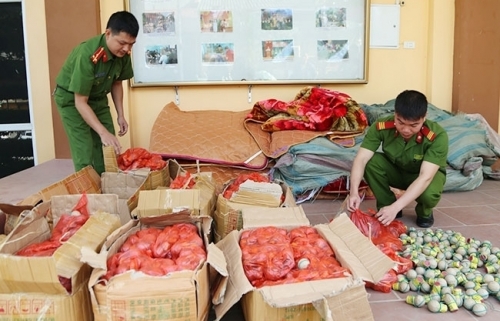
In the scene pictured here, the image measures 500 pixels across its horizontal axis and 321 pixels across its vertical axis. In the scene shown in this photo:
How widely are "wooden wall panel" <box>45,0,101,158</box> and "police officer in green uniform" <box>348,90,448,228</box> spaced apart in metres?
2.66

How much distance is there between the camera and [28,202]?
2.08 meters

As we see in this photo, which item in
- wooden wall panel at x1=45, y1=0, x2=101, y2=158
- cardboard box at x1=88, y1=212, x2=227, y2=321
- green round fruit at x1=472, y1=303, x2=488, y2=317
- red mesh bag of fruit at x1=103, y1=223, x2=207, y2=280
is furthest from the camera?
wooden wall panel at x1=45, y1=0, x2=101, y2=158

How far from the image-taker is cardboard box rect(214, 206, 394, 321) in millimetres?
A: 1389

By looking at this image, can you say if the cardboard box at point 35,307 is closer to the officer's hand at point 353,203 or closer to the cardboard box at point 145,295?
the cardboard box at point 145,295

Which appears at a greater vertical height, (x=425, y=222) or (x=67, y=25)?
(x=67, y=25)

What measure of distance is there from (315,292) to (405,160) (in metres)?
1.48

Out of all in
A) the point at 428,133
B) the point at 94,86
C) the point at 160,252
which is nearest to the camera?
the point at 160,252

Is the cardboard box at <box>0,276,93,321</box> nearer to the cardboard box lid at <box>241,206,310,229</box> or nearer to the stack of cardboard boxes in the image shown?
the stack of cardboard boxes

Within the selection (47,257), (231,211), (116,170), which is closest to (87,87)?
(116,170)

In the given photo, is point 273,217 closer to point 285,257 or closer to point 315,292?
point 285,257

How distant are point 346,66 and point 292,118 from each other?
934 mm

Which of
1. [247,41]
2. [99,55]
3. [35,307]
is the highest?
[247,41]

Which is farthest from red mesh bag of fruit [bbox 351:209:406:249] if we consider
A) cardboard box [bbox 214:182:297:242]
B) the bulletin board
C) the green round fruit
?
the bulletin board

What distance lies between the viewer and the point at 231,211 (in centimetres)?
218
